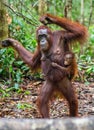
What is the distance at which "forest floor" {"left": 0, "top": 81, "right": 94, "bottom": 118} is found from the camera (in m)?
4.87

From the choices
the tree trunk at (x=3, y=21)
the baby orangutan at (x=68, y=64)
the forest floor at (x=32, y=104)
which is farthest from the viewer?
the tree trunk at (x=3, y=21)

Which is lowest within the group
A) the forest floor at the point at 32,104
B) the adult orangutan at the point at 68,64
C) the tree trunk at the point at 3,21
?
the forest floor at the point at 32,104

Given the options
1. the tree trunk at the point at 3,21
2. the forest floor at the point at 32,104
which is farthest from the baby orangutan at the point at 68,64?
the tree trunk at the point at 3,21

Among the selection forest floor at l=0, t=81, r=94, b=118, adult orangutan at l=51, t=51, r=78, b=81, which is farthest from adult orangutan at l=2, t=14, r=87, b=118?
forest floor at l=0, t=81, r=94, b=118

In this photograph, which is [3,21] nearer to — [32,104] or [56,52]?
[32,104]

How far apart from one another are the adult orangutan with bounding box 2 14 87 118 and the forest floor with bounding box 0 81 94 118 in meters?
0.34

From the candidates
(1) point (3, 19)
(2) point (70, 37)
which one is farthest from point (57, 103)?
(1) point (3, 19)

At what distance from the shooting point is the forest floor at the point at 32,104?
16.0 ft

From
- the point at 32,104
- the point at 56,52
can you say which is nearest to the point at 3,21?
the point at 32,104

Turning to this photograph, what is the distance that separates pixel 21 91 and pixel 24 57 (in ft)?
4.14

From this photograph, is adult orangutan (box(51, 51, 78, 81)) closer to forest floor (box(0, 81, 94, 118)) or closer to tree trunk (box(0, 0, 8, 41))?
forest floor (box(0, 81, 94, 118))

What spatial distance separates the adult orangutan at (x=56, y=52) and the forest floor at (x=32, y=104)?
34cm

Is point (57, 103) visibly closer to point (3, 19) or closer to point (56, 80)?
point (56, 80)

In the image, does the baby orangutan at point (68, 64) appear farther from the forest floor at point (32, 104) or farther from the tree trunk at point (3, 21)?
the tree trunk at point (3, 21)
